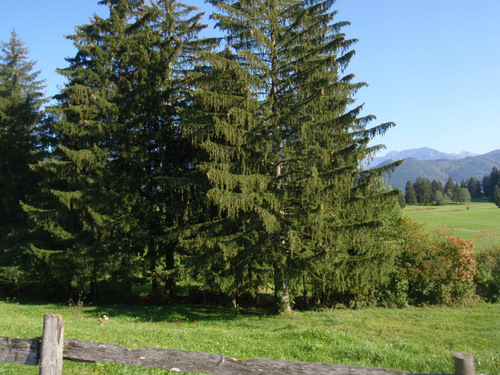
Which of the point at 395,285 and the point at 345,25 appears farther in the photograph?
→ the point at 395,285

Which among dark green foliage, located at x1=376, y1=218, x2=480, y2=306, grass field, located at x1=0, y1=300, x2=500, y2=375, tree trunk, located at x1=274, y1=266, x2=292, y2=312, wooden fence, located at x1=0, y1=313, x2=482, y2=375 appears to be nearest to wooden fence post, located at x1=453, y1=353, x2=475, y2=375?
wooden fence, located at x1=0, y1=313, x2=482, y2=375

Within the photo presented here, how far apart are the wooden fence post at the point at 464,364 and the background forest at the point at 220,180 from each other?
933cm

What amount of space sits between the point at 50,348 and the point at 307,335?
556 cm

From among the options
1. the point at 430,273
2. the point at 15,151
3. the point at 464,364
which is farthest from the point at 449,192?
the point at 464,364

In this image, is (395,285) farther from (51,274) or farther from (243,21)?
(51,274)

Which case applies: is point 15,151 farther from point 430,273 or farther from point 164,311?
point 430,273

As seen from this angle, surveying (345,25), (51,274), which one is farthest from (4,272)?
(345,25)

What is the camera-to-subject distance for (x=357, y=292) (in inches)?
685

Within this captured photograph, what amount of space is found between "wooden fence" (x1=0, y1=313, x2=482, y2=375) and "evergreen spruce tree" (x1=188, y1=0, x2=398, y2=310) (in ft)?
27.3

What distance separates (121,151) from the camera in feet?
55.5

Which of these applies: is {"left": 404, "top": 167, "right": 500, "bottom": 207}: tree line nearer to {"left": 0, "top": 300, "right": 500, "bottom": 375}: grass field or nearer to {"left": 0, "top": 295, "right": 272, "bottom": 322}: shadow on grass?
{"left": 0, "top": 300, "right": 500, "bottom": 375}: grass field

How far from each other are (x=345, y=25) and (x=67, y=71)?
1480cm

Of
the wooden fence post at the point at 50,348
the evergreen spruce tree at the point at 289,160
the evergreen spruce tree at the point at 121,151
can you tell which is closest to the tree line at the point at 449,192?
the evergreen spruce tree at the point at 289,160

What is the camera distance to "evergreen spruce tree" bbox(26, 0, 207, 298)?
16.1 m
